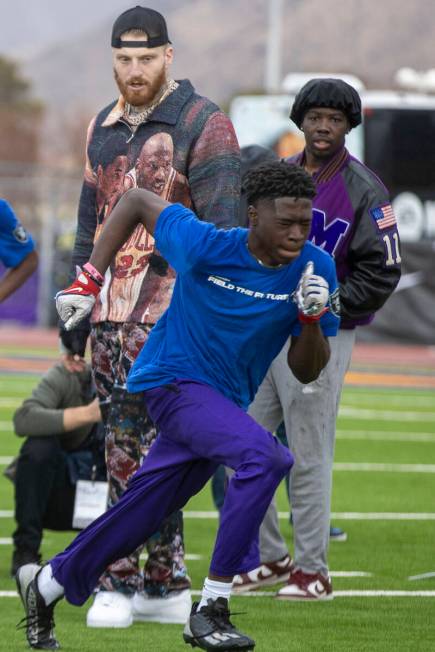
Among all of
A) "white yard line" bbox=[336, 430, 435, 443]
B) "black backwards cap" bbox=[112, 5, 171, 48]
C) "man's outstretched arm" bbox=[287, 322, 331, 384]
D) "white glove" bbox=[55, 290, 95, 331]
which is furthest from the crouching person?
"white yard line" bbox=[336, 430, 435, 443]

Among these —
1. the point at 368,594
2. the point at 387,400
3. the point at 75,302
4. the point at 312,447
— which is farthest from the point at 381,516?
the point at 387,400

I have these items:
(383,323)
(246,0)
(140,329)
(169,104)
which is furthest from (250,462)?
(246,0)

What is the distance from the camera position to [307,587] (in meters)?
7.09

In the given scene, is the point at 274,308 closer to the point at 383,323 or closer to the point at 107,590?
the point at 107,590

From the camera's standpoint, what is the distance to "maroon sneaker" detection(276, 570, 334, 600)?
279 inches

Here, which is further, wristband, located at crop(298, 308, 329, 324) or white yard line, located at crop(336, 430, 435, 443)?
white yard line, located at crop(336, 430, 435, 443)

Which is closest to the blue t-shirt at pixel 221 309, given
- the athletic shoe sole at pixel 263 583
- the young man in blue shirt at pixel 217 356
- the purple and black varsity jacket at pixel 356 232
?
the young man in blue shirt at pixel 217 356

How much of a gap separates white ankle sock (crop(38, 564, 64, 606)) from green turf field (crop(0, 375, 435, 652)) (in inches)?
11.1

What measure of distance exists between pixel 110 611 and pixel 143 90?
208 cm

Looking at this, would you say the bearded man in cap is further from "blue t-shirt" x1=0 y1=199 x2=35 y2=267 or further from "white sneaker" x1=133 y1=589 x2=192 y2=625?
"blue t-shirt" x1=0 y1=199 x2=35 y2=267

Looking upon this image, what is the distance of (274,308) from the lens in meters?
5.55

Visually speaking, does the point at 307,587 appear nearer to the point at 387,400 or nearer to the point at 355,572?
the point at 355,572

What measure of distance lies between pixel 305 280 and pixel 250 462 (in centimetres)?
64

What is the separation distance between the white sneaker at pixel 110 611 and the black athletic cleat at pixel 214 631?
102 centimetres
